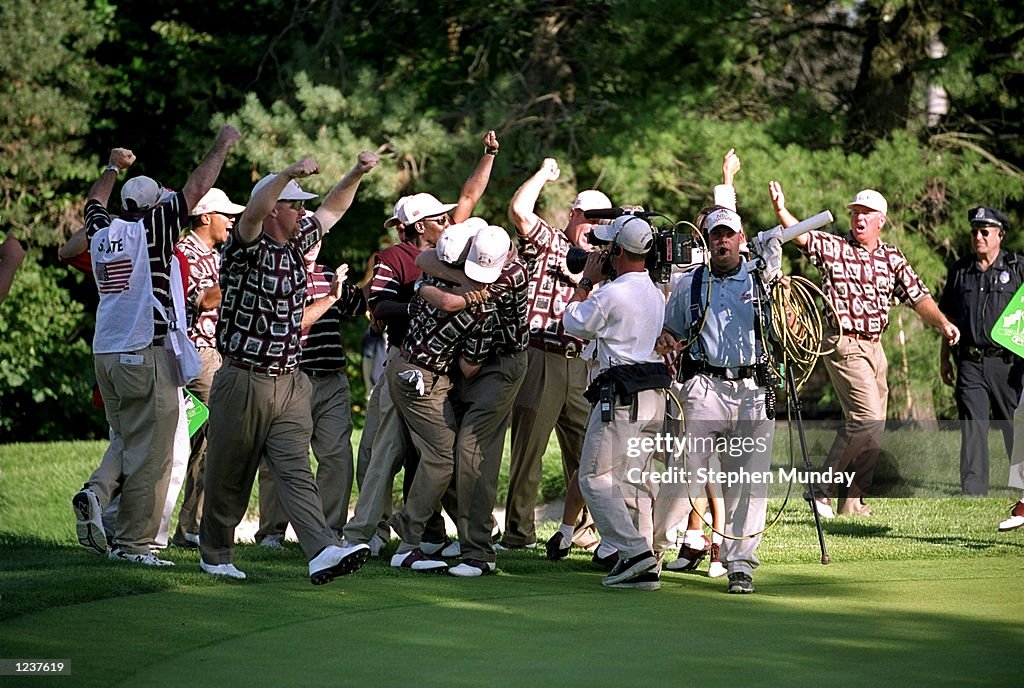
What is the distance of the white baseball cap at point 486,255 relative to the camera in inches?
298

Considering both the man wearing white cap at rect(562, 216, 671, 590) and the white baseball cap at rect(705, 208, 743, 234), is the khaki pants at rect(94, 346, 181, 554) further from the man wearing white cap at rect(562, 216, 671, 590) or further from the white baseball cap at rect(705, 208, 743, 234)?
the white baseball cap at rect(705, 208, 743, 234)

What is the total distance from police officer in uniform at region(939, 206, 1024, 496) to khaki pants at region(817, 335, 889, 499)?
2.14ft

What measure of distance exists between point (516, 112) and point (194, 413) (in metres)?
7.95

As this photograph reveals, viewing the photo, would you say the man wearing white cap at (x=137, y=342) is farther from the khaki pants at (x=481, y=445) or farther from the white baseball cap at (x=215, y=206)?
the khaki pants at (x=481, y=445)

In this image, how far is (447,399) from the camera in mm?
8039

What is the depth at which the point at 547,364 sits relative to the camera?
868 cm

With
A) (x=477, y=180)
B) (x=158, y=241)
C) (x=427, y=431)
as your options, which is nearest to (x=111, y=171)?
(x=158, y=241)

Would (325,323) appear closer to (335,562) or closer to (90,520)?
(90,520)

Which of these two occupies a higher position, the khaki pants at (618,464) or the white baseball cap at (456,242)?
the white baseball cap at (456,242)

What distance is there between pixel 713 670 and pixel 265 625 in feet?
6.86

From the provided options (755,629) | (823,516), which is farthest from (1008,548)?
(755,629)

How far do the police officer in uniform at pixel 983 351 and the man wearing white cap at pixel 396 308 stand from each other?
13.8 feet

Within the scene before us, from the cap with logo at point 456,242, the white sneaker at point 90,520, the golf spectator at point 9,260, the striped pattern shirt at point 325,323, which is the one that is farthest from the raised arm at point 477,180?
the white sneaker at point 90,520

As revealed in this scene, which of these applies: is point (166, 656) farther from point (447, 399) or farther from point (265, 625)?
point (447, 399)
